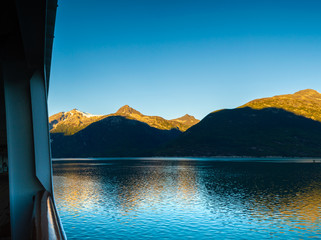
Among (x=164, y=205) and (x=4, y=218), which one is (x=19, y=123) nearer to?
(x=4, y=218)

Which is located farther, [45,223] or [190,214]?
[190,214]

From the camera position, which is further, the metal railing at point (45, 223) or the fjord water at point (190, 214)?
the fjord water at point (190, 214)

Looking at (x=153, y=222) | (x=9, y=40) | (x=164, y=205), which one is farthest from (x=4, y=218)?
(x=164, y=205)

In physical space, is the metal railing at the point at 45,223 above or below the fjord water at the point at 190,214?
above

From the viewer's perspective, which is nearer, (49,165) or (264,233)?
(49,165)

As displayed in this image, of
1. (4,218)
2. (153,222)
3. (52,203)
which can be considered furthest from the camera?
(153,222)

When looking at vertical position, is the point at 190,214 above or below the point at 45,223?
below

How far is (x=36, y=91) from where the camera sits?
35.5 ft

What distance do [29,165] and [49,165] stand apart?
1.08 metres

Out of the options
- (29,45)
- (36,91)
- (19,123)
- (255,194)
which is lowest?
(255,194)

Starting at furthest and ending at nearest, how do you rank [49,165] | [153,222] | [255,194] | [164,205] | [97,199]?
[255,194], [97,199], [164,205], [153,222], [49,165]

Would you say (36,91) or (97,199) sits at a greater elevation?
(36,91)

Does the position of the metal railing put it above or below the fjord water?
above

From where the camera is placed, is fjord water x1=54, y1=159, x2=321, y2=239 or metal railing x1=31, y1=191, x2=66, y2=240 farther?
fjord water x1=54, y1=159, x2=321, y2=239
